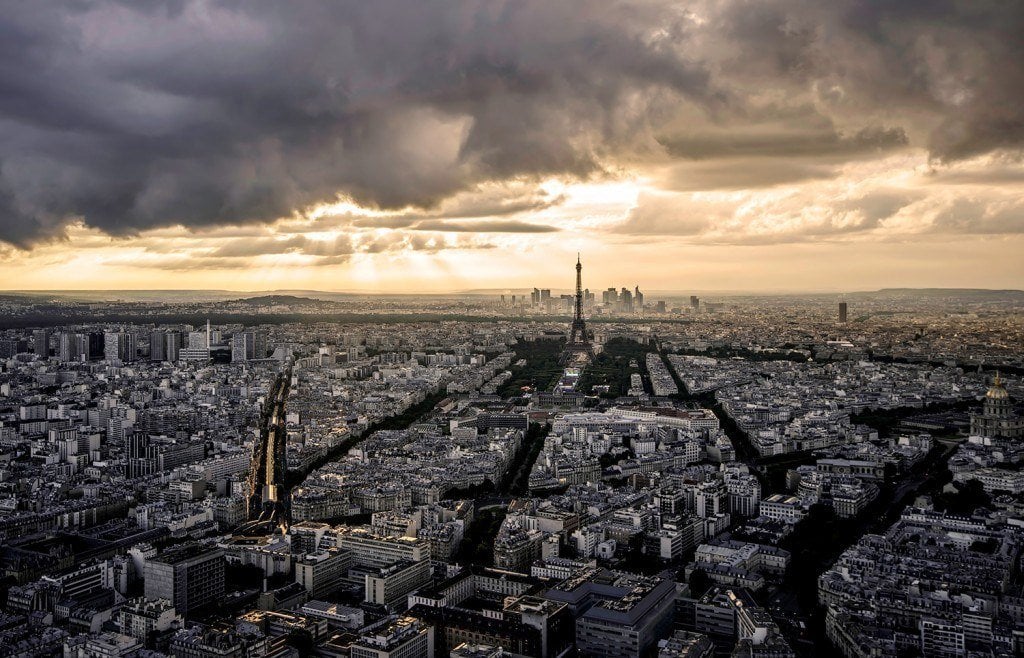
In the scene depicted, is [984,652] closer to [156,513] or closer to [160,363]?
[156,513]

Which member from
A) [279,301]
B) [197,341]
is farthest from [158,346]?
[279,301]

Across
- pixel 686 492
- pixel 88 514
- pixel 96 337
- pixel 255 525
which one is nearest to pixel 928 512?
pixel 686 492

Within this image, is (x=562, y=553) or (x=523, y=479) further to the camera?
(x=523, y=479)

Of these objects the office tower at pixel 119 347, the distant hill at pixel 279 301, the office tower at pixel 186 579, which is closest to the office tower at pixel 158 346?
the office tower at pixel 119 347

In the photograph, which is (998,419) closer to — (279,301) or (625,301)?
(625,301)

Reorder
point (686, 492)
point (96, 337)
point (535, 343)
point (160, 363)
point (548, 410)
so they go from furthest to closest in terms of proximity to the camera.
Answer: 1. point (535, 343)
2. point (96, 337)
3. point (160, 363)
4. point (548, 410)
5. point (686, 492)

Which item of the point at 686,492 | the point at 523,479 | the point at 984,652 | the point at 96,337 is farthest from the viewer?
the point at 96,337

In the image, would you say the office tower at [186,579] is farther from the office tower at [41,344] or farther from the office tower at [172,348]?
the office tower at [41,344]
